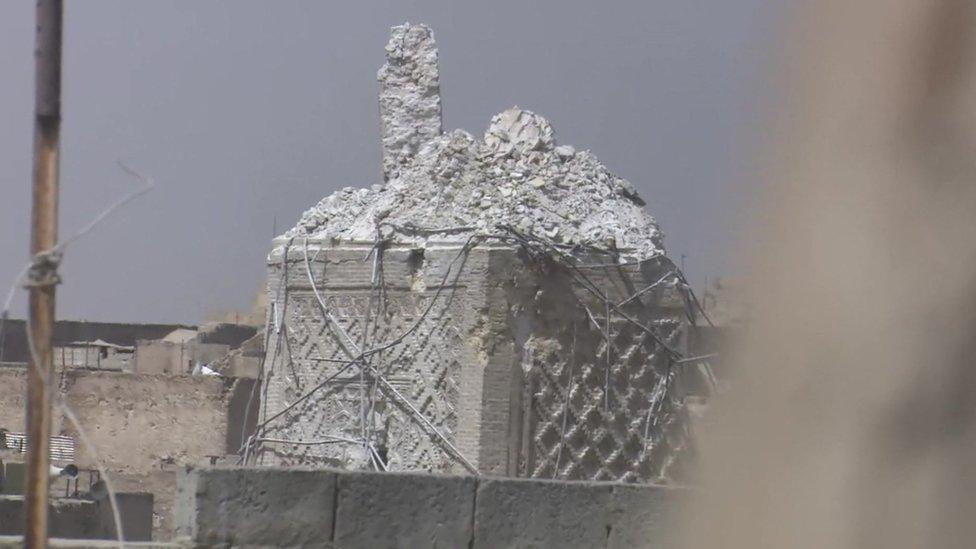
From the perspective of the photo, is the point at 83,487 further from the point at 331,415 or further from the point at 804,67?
the point at 804,67

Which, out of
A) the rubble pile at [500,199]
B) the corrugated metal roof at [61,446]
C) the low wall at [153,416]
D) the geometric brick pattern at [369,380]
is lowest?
the corrugated metal roof at [61,446]

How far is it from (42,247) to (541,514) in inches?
132

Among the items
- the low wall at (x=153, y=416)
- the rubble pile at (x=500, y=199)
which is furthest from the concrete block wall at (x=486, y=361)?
the low wall at (x=153, y=416)

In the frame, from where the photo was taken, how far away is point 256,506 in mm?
6605

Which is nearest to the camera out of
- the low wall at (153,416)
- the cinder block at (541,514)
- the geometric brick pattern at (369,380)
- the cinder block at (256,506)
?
the cinder block at (256,506)

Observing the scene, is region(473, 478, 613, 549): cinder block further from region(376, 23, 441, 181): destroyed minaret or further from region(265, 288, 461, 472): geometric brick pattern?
region(376, 23, 441, 181): destroyed minaret

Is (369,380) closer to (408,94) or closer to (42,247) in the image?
(408,94)

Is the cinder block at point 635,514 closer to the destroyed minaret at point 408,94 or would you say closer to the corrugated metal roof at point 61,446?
the destroyed minaret at point 408,94

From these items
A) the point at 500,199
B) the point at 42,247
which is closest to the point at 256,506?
the point at 42,247

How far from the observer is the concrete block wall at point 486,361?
9.71m

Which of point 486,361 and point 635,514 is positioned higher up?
point 486,361

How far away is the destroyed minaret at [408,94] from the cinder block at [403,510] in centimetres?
421

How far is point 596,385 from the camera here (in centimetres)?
994

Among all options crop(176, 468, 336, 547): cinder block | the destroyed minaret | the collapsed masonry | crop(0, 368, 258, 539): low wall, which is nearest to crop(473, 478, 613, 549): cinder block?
crop(176, 468, 336, 547): cinder block
